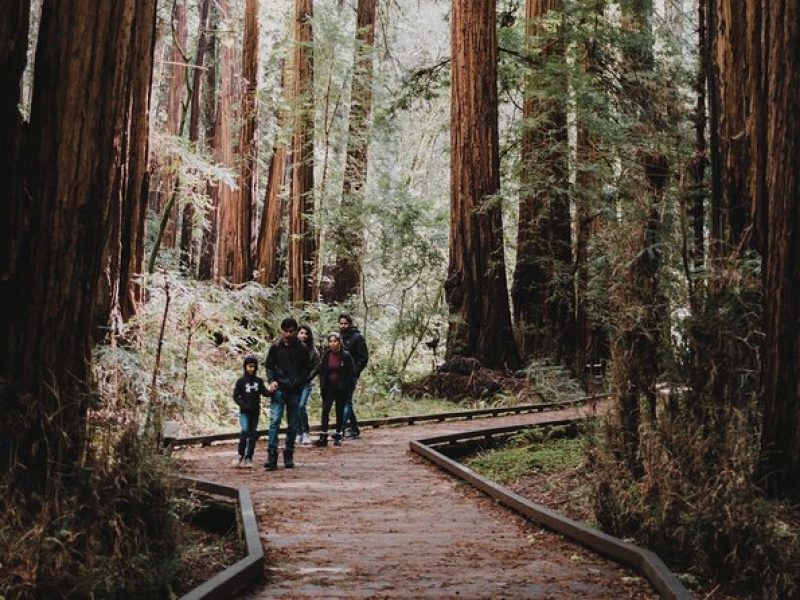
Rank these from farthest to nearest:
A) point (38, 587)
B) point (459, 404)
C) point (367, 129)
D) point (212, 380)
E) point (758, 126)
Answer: point (367, 129) < point (459, 404) < point (212, 380) < point (758, 126) < point (38, 587)

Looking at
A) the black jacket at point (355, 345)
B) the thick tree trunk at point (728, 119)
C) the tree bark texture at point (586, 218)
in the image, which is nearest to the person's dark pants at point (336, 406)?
the black jacket at point (355, 345)

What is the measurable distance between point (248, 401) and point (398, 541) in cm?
378

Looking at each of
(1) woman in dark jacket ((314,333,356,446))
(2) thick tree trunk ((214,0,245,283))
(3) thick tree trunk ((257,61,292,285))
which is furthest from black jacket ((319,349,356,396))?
(3) thick tree trunk ((257,61,292,285))

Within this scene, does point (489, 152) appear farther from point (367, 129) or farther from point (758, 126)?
point (758, 126)

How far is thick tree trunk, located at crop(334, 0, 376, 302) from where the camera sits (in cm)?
2136

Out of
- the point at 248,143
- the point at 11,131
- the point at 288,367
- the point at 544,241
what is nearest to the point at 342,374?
the point at 288,367

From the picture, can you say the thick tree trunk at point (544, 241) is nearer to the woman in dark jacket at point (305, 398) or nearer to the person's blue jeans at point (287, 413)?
the woman in dark jacket at point (305, 398)

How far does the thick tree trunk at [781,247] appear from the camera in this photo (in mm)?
7660

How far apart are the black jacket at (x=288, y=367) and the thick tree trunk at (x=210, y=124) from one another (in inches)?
641

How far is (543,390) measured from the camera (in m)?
A: 18.2

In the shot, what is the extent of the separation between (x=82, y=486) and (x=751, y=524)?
4165mm

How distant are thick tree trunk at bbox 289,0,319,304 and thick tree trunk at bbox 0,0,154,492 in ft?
51.0

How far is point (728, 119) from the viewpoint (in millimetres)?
8664

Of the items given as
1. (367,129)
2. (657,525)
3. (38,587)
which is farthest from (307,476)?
(367,129)
